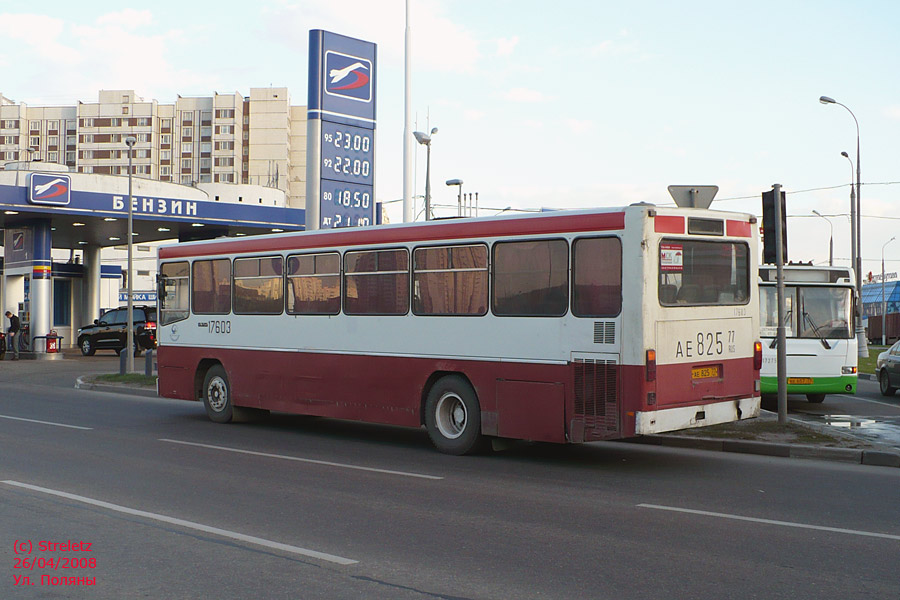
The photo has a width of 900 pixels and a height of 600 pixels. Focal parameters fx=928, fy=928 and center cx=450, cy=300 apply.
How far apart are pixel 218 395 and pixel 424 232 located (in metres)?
5.41

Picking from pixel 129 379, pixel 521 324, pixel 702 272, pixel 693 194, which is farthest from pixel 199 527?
pixel 129 379

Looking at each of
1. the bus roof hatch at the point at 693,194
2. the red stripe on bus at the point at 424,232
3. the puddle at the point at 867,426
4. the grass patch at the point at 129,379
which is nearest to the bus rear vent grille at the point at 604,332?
the red stripe on bus at the point at 424,232

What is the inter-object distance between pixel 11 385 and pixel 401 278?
50.1 ft

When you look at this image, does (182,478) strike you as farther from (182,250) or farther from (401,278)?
(182,250)

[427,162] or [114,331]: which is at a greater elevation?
[427,162]

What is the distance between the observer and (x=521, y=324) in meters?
11.0

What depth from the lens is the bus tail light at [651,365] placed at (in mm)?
9984

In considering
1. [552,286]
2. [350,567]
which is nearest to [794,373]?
[552,286]

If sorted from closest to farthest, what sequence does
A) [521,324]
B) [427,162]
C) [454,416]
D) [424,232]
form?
[521,324] < [454,416] < [424,232] < [427,162]

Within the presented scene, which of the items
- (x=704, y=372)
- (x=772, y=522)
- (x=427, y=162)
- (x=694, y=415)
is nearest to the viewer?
(x=772, y=522)

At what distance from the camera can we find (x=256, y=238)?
14.5 m

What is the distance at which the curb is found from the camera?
20.6 metres

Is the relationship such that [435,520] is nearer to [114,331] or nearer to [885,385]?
[885,385]

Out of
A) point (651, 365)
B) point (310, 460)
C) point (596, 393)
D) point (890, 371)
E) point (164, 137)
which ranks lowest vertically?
point (310, 460)
